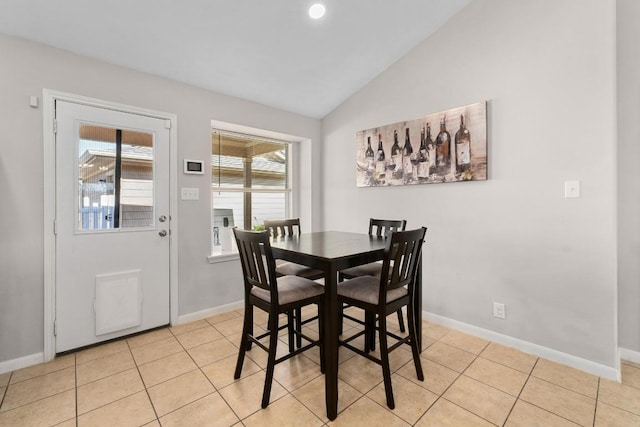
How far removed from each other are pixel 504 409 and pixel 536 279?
102cm

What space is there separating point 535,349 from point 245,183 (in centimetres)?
322

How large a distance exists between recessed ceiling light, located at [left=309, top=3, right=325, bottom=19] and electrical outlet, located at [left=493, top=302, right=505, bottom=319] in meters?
2.74

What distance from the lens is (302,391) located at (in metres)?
1.82

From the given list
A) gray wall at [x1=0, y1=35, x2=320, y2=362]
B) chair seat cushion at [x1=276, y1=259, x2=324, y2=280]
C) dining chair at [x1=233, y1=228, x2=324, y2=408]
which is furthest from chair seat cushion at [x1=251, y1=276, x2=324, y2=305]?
gray wall at [x1=0, y1=35, x2=320, y2=362]

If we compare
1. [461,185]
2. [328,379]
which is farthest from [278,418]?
[461,185]

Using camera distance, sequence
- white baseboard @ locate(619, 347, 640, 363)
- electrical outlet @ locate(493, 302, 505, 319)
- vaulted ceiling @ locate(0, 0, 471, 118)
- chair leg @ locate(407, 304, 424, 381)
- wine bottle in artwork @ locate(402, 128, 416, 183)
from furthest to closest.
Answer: wine bottle in artwork @ locate(402, 128, 416, 183)
electrical outlet @ locate(493, 302, 505, 319)
white baseboard @ locate(619, 347, 640, 363)
vaulted ceiling @ locate(0, 0, 471, 118)
chair leg @ locate(407, 304, 424, 381)

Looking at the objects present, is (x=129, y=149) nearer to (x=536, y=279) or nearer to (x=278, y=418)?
(x=278, y=418)

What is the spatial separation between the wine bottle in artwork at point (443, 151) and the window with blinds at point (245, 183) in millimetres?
1910

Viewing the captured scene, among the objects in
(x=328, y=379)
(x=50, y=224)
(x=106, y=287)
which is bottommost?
(x=328, y=379)

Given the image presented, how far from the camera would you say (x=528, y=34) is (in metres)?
2.21

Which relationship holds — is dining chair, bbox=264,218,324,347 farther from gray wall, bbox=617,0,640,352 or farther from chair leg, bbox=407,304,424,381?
gray wall, bbox=617,0,640,352

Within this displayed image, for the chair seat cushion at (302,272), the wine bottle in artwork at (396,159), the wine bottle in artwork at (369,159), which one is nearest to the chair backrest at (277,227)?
the chair seat cushion at (302,272)

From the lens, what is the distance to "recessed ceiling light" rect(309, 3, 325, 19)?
226 cm

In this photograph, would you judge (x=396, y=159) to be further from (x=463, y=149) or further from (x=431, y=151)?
(x=463, y=149)
